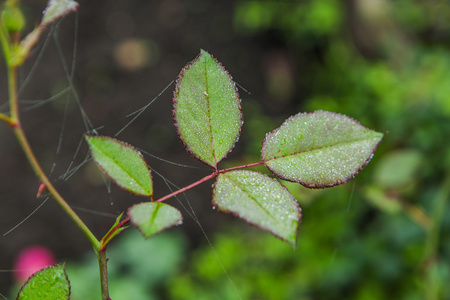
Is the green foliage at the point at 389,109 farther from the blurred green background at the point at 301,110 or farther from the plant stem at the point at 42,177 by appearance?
the plant stem at the point at 42,177

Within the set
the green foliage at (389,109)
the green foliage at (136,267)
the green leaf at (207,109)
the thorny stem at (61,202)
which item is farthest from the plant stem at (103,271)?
the green foliage at (136,267)

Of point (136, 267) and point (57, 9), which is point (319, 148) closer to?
point (57, 9)

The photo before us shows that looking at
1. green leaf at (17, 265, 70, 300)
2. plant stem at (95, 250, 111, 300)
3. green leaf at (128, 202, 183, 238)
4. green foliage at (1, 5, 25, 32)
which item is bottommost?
green leaf at (17, 265, 70, 300)

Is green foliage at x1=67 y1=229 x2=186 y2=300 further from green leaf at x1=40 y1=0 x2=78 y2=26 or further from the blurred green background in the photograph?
green leaf at x1=40 y1=0 x2=78 y2=26

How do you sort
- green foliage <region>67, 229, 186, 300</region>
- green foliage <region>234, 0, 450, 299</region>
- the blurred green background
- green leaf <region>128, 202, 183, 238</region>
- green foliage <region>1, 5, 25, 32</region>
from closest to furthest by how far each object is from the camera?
green leaf <region>128, 202, 183, 238</region> → green foliage <region>1, 5, 25, 32</region> → green foliage <region>234, 0, 450, 299</region> → the blurred green background → green foliage <region>67, 229, 186, 300</region>

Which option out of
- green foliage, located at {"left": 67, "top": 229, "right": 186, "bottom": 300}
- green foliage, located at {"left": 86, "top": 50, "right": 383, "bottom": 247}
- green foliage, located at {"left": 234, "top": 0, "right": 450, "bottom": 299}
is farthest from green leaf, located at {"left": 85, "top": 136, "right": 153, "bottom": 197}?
green foliage, located at {"left": 67, "top": 229, "right": 186, "bottom": 300}

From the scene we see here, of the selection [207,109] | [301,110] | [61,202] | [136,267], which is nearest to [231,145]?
[207,109]
